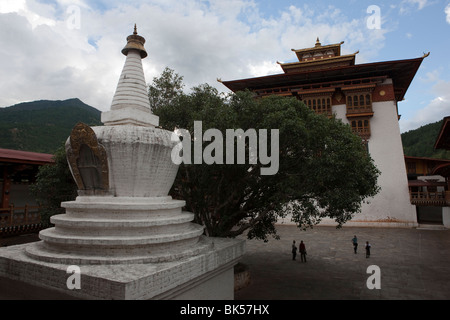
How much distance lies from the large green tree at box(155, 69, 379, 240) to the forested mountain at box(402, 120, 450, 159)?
4899 centimetres

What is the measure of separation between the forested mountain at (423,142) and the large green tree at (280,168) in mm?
48987

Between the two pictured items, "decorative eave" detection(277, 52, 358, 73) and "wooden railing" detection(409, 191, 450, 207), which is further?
"decorative eave" detection(277, 52, 358, 73)

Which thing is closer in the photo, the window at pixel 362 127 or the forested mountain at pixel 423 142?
the window at pixel 362 127

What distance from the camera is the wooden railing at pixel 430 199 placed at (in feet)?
76.6

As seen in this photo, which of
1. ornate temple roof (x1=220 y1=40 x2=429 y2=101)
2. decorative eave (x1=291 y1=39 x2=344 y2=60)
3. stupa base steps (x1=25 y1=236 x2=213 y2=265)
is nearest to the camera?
stupa base steps (x1=25 y1=236 x2=213 y2=265)

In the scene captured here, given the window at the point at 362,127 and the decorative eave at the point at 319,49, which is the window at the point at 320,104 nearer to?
the window at the point at 362,127

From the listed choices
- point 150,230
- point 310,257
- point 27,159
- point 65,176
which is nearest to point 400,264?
point 310,257

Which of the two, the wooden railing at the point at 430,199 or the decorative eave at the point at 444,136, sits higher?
the decorative eave at the point at 444,136

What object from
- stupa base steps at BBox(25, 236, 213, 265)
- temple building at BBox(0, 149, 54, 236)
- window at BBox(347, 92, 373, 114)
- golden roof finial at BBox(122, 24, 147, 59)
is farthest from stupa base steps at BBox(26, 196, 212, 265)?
window at BBox(347, 92, 373, 114)

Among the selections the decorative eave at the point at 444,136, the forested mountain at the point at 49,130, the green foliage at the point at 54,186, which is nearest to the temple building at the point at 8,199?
the green foliage at the point at 54,186

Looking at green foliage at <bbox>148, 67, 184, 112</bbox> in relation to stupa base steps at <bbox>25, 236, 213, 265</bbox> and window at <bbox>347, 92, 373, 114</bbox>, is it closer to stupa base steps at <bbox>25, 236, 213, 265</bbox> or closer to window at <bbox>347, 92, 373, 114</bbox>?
stupa base steps at <bbox>25, 236, 213, 265</bbox>

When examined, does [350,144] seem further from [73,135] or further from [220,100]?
[73,135]

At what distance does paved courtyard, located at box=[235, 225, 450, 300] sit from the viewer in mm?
10094

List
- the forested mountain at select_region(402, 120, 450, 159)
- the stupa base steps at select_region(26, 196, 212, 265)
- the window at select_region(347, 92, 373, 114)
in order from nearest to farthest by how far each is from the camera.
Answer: the stupa base steps at select_region(26, 196, 212, 265)
the window at select_region(347, 92, 373, 114)
the forested mountain at select_region(402, 120, 450, 159)
